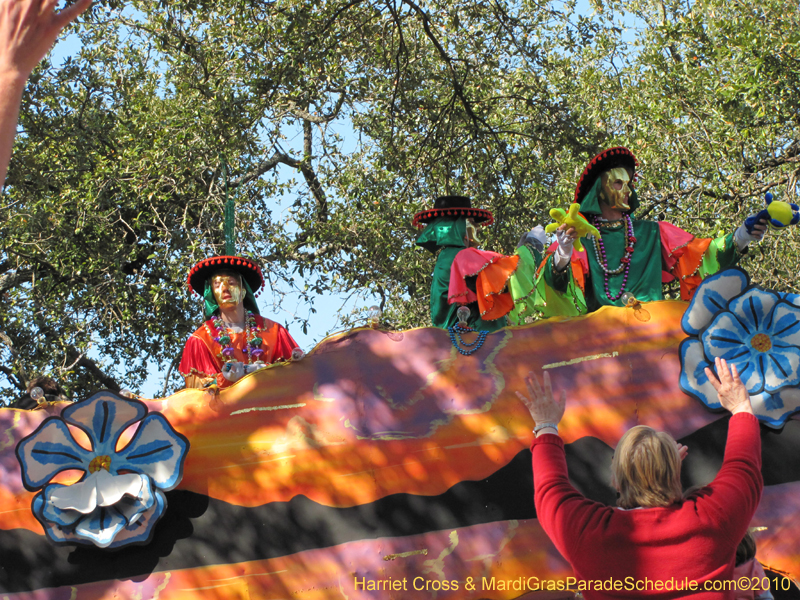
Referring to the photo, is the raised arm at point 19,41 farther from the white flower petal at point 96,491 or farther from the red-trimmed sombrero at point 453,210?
the red-trimmed sombrero at point 453,210

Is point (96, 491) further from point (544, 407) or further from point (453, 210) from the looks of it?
point (453, 210)

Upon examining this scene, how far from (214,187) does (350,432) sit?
19.2ft

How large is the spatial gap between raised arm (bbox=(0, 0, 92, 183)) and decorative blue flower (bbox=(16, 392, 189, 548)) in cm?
260

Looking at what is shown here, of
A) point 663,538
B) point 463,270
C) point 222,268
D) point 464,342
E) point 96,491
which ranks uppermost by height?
point 222,268

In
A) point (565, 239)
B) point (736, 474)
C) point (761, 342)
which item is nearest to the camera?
point (736, 474)

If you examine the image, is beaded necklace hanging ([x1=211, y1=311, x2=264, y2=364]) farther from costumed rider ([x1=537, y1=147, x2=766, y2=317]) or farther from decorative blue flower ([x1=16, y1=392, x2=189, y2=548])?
costumed rider ([x1=537, y1=147, x2=766, y2=317])

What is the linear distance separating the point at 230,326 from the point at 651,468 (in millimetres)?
3713

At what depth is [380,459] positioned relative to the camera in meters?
3.84

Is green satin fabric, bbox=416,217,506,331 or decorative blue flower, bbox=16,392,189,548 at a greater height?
green satin fabric, bbox=416,217,506,331

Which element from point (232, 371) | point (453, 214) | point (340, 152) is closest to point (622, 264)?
point (453, 214)

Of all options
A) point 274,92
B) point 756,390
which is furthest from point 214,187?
point 756,390

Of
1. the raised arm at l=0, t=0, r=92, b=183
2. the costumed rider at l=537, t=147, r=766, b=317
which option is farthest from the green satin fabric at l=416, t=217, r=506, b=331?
the raised arm at l=0, t=0, r=92, b=183

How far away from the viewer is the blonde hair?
2.16 m

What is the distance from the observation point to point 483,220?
5.43m
